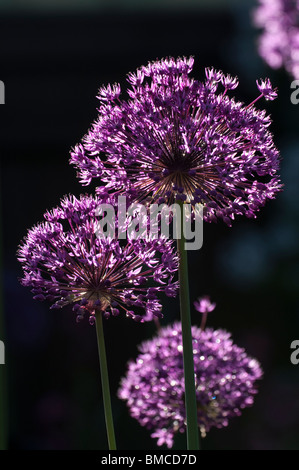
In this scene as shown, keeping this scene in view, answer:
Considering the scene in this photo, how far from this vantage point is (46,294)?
58.2 inches

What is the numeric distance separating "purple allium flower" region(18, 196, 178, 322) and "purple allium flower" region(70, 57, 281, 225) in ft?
0.32

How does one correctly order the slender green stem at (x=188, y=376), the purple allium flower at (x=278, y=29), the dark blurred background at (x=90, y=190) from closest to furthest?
the slender green stem at (x=188, y=376) < the purple allium flower at (x=278, y=29) < the dark blurred background at (x=90, y=190)

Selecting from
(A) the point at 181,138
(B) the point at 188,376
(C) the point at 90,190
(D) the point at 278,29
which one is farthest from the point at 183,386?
(C) the point at 90,190

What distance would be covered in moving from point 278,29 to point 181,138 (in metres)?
1.60

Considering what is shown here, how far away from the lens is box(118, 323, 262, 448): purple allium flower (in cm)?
174

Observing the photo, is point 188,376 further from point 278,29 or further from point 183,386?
point 278,29

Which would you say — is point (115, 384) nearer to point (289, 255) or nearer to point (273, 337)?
point (273, 337)

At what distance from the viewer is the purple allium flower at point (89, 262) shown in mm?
1471

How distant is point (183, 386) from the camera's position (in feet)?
5.74

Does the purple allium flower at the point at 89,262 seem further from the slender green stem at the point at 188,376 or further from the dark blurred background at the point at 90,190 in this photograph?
the dark blurred background at the point at 90,190

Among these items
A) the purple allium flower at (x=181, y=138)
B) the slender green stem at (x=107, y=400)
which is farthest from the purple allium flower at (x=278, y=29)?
the slender green stem at (x=107, y=400)

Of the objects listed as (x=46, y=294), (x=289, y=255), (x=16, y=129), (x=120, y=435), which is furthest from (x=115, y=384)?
(x=46, y=294)

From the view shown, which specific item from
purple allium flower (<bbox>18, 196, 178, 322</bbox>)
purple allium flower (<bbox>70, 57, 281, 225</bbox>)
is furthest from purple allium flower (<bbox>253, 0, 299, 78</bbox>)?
purple allium flower (<bbox>18, 196, 178, 322</bbox>)

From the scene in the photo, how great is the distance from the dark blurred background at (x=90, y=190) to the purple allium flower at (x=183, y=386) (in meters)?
3.60
